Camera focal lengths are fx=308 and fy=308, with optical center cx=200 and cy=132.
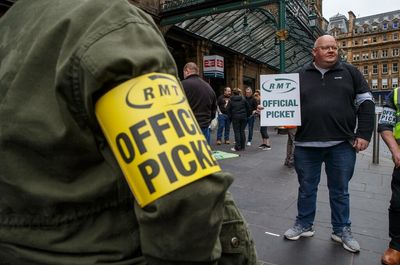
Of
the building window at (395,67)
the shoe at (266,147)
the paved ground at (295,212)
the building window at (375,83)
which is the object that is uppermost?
the building window at (395,67)

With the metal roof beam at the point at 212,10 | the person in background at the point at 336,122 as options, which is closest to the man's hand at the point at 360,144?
the person in background at the point at 336,122

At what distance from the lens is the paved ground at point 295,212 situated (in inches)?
112

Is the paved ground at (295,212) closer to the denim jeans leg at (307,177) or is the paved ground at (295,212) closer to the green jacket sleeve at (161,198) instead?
the denim jeans leg at (307,177)

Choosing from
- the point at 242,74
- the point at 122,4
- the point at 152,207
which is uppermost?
the point at 242,74

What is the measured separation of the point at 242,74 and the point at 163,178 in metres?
20.4

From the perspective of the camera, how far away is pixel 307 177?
3172 millimetres

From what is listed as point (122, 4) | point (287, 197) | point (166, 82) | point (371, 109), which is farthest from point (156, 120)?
point (287, 197)

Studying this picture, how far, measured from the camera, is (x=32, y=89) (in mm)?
701

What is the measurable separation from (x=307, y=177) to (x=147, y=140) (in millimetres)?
2856

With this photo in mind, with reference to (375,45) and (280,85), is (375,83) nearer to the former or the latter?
(375,45)

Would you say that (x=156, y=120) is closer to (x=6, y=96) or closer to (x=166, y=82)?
(x=166, y=82)

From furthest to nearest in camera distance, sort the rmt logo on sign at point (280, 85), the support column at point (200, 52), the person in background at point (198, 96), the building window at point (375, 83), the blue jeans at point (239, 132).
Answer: the building window at point (375, 83), the support column at point (200, 52), the blue jeans at point (239, 132), the person in background at point (198, 96), the rmt logo on sign at point (280, 85)

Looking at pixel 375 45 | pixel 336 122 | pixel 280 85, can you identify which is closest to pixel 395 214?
pixel 336 122

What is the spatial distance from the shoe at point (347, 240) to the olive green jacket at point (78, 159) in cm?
270
